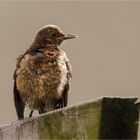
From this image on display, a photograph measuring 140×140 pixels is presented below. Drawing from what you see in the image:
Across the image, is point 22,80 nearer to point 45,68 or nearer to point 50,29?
point 45,68

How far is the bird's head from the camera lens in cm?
532

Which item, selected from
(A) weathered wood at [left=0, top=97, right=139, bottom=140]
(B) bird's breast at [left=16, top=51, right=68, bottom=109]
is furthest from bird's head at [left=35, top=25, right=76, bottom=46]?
(A) weathered wood at [left=0, top=97, right=139, bottom=140]

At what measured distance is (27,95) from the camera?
4.89 metres

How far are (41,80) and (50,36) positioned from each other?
2.57 feet

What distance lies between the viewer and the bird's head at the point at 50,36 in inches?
210

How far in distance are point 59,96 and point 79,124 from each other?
289cm

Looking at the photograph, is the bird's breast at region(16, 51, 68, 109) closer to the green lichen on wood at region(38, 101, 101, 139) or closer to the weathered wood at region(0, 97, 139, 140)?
the green lichen on wood at region(38, 101, 101, 139)

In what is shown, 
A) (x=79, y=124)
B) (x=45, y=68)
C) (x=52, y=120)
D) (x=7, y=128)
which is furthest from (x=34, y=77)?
(x=79, y=124)

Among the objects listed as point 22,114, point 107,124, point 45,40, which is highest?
point 45,40

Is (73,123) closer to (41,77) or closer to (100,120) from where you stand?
(100,120)

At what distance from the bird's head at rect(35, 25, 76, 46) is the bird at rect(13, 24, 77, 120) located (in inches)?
7.7

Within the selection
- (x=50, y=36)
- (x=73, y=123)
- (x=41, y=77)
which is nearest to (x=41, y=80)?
(x=41, y=77)

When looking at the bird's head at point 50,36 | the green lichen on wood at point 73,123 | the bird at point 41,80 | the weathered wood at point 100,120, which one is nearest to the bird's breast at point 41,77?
the bird at point 41,80

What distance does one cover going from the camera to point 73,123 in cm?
209
